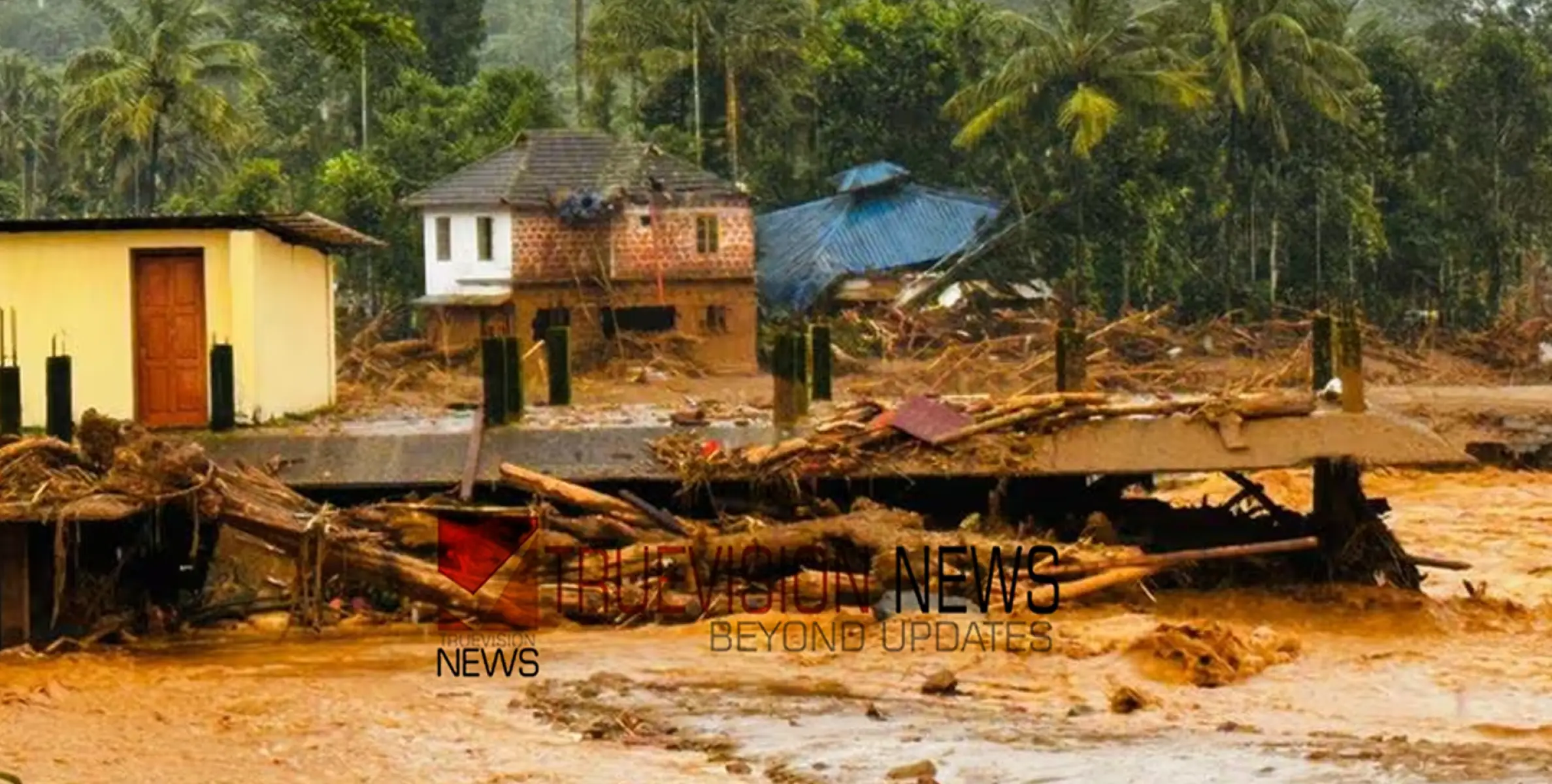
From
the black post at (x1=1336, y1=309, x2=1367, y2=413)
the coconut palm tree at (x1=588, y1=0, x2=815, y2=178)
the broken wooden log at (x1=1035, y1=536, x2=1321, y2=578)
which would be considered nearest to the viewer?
the broken wooden log at (x1=1035, y1=536, x2=1321, y2=578)

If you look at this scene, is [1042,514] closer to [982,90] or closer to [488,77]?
[982,90]

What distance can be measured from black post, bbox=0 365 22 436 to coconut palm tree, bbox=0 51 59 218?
4155 centimetres

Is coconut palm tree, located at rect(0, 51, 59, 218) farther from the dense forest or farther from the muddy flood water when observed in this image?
the muddy flood water

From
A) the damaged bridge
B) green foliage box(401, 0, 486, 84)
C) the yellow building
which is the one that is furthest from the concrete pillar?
green foliage box(401, 0, 486, 84)

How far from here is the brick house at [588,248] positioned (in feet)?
167

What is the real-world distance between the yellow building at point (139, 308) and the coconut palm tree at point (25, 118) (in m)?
39.6

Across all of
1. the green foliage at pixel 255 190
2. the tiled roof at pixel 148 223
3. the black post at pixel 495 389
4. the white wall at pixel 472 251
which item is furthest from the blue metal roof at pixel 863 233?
the black post at pixel 495 389

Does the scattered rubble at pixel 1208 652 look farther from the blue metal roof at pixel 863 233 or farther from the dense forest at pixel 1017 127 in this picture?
the blue metal roof at pixel 863 233

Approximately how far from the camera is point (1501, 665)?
1994cm

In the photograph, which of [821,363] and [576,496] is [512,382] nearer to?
[576,496]

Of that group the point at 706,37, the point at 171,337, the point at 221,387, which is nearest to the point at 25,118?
the point at 706,37

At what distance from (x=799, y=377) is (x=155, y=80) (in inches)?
1186

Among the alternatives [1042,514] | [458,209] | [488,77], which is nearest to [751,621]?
[1042,514]

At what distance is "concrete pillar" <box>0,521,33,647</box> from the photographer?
2078 cm
